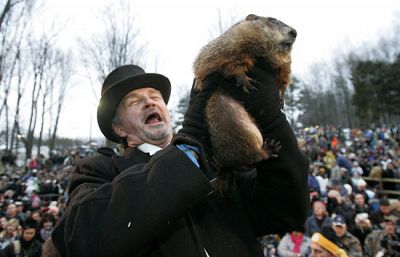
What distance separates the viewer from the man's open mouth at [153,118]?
2.31m

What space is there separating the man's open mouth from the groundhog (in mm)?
427

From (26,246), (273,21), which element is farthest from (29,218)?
(273,21)

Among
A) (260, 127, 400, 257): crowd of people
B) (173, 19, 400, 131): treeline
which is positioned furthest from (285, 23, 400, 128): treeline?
(260, 127, 400, 257): crowd of people

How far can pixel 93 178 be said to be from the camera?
185 centimetres

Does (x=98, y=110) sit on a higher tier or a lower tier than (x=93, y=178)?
higher

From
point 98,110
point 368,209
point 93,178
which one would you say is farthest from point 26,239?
point 368,209

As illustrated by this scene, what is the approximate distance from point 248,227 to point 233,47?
1.00 m

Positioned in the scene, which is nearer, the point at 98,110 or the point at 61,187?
the point at 98,110

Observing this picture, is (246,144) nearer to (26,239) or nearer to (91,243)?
(91,243)

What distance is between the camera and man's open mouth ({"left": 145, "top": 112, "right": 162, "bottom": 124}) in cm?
231

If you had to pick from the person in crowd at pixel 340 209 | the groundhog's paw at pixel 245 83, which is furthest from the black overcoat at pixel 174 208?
the person in crowd at pixel 340 209

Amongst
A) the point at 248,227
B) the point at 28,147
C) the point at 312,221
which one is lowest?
the point at 28,147

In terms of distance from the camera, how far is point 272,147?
5.60 feet

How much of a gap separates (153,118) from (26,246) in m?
5.33
